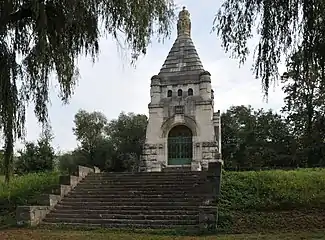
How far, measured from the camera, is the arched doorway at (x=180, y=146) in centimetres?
2441

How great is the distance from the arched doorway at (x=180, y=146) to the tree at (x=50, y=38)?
18703mm

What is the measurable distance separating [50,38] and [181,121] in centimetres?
1938

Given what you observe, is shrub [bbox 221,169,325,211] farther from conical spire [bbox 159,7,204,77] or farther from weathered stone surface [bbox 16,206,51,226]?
conical spire [bbox 159,7,204,77]

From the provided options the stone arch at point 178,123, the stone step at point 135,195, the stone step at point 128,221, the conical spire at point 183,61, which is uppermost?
the conical spire at point 183,61

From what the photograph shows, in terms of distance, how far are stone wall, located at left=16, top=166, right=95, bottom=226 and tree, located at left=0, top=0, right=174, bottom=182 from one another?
7.39m

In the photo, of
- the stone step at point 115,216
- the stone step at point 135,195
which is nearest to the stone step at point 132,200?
the stone step at point 135,195

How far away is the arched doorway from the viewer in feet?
80.1

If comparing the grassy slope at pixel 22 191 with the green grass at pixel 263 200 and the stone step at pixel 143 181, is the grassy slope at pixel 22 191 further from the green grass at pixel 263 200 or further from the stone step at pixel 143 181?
the stone step at pixel 143 181

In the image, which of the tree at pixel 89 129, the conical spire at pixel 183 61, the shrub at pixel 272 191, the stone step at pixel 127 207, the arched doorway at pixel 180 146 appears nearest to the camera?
the shrub at pixel 272 191

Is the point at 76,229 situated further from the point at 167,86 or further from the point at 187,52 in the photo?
the point at 187,52

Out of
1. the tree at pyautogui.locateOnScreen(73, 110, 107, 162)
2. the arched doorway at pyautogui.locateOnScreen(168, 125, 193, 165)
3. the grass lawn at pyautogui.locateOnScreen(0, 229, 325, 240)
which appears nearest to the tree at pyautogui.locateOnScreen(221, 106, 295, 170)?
the arched doorway at pyautogui.locateOnScreen(168, 125, 193, 165)

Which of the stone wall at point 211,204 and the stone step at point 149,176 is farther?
the stone step at point 149,176

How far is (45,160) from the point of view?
29.1 m

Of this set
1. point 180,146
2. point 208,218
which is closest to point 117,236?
point 208,218
